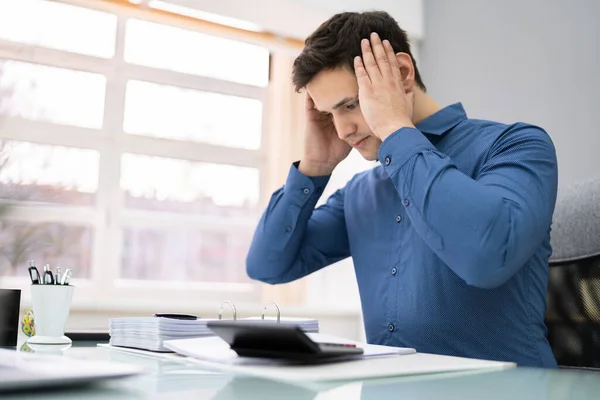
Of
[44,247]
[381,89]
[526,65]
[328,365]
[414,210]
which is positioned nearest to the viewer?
[328,365]

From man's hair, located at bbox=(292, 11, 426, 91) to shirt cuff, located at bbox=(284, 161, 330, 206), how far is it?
0.70 ft

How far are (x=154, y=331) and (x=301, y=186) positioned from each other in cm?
63

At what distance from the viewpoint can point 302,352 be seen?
2.24 feet

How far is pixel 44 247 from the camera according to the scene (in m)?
2.55

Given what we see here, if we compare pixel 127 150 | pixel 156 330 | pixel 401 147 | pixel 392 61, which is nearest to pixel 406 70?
pixel 392 61

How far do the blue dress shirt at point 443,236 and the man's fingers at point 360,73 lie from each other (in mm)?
181

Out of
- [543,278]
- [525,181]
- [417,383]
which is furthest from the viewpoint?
[543,278]

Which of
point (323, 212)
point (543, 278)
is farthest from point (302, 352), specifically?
point (323, 212)

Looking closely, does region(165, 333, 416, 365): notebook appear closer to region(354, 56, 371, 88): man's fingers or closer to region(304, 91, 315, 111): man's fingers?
region(354, 56, 371, 88): man's fingers

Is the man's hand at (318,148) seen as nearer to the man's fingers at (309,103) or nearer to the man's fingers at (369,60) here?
the man's fingers at (309,103)

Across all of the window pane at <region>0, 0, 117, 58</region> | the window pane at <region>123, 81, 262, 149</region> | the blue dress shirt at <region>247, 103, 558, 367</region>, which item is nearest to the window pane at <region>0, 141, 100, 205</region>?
the window pane at <region>123, 81, 262, 149</region>

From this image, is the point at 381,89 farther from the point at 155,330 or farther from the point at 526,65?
the point at 526,65

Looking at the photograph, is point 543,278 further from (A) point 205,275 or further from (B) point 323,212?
(A) point 205,275

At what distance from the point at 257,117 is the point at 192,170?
420 millimetres
